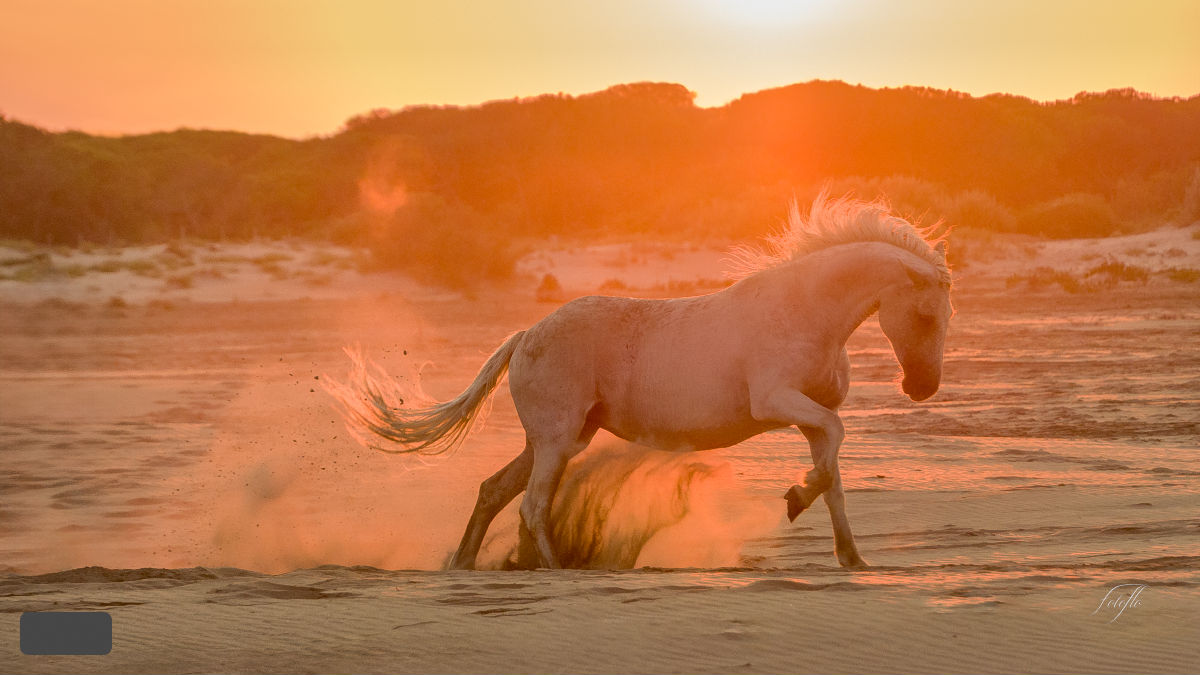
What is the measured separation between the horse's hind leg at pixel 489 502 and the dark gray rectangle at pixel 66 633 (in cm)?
239

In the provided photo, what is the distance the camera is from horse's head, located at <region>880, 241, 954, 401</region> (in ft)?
22.5

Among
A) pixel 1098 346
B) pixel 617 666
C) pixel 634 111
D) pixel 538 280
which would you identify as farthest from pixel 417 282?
pixel 634 111

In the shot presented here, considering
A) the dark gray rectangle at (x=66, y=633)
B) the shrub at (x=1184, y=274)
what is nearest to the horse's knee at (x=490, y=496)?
the dark gray rectangle at (x=66, y=633)

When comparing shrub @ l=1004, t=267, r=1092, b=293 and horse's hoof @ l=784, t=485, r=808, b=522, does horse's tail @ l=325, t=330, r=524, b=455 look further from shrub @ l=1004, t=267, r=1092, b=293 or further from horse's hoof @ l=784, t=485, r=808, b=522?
shrub @ l=1004, t=267, r=1092, b=293

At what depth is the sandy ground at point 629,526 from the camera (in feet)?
17.3

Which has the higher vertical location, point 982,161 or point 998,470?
point 982,161

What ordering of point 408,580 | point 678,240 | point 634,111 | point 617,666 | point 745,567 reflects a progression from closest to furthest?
1. point 617,666
2. point 408,580
3. point 745,567
4. point 678,240
5. point 634,111

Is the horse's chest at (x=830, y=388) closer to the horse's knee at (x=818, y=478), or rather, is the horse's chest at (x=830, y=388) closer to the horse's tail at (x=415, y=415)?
the horse's knee at (x=818, y=478)

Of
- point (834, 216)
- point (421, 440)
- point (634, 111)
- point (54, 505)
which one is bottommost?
point (54, 505)

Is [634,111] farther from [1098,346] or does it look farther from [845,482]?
[845,482]

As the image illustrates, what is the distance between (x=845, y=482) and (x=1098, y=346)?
9.82 metres

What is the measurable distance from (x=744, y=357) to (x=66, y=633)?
3573 millimetres

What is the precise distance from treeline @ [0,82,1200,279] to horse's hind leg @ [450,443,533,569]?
2240 cm

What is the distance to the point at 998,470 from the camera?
409 inches
